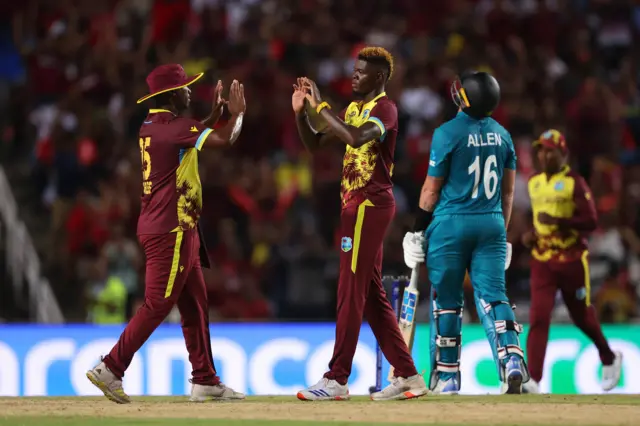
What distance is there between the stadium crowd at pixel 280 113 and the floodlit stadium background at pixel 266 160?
0.03 meters

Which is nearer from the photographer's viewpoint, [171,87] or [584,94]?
[171,87]

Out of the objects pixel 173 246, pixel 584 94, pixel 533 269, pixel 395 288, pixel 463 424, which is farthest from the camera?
pixel 584 94

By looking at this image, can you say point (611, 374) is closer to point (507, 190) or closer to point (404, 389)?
point (507, 190)

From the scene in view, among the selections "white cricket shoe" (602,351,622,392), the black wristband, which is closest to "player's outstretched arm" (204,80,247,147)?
the black wristband

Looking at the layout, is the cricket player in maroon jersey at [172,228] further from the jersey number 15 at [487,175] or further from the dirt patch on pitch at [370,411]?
the jersey number 15 at [487,175]

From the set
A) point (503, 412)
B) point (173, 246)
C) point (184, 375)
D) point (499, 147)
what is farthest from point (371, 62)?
point (184, 375)

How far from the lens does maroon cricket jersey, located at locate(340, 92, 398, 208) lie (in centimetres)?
939

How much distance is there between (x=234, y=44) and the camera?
19.8 metres

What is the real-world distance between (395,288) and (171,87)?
2.61 metres

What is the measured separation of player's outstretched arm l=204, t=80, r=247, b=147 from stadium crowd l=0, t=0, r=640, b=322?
7057mm

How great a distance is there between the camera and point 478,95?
9.94 m

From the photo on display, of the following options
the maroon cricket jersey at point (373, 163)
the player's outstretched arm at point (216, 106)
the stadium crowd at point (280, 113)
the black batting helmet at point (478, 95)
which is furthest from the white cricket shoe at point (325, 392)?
the stadium crowd at point (280, 113)

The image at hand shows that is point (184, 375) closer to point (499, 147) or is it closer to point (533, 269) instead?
point (533, 269)

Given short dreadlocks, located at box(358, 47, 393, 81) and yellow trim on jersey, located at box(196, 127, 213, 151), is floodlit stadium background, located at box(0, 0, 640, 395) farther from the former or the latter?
yellow trim on jersey, located at box(196, 127, 213, 151)
